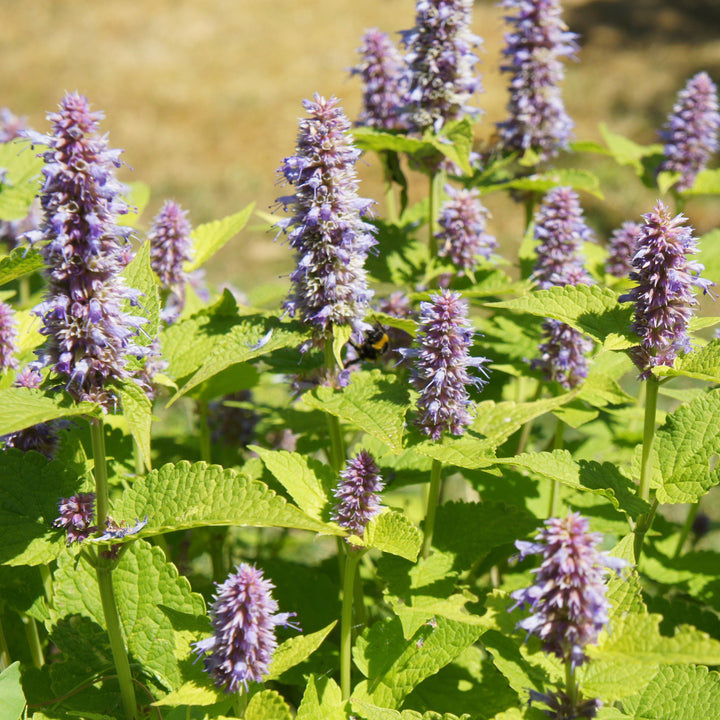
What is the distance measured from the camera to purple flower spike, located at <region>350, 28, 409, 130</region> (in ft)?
15.0

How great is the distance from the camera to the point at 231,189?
632 inches

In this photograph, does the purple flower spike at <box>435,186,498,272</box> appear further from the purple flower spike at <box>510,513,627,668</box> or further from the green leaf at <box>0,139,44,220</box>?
the purple flower spike at <box>510,513,627,668</box>

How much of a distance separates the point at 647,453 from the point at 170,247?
7.04 feet

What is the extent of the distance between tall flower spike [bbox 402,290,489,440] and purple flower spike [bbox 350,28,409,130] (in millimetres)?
2053

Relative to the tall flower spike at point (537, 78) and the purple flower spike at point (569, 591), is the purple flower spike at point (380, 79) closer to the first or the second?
the tall flower spike at point (537, 78)

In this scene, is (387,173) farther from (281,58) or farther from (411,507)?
(281,58)

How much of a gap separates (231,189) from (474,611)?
14.0 meters

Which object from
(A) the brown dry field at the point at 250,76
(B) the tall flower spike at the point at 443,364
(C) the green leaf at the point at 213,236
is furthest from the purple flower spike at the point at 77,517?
(A) the brown dry field at the point at 250,76

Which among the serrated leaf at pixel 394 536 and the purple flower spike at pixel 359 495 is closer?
the serrated leaf at pixel 394 536

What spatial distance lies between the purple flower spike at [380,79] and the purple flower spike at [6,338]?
2204mm

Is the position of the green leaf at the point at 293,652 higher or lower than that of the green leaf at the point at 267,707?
higher

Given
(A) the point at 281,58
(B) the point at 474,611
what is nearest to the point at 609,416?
(B) the point at 474,611

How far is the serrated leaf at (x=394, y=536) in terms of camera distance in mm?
2594

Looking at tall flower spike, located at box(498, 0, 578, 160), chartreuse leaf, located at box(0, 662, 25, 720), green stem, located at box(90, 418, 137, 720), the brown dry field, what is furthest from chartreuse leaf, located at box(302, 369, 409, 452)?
the brown dry field
